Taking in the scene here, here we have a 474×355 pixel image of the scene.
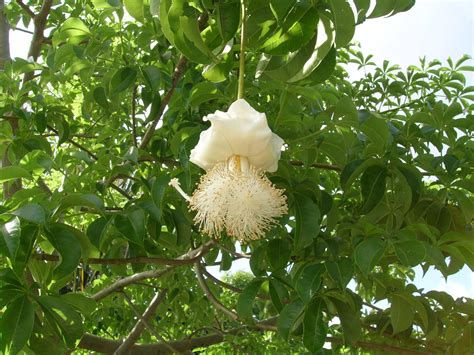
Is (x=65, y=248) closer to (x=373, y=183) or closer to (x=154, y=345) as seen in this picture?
(x=373, y=183)

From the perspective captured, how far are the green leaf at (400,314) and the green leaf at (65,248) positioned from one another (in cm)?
103

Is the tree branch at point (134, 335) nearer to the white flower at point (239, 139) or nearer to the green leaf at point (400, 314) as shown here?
the green leaf at point (400, 314)

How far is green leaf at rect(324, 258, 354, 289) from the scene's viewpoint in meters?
1.50

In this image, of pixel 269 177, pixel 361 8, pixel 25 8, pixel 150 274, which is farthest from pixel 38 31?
pixel 361 8

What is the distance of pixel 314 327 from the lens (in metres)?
1.55

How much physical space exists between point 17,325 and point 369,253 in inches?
30.8

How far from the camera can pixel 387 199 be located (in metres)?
1.80

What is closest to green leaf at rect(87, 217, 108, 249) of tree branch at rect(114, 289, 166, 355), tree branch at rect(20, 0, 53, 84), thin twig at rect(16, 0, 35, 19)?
tree branch at rect(114, 289, 166, 355)

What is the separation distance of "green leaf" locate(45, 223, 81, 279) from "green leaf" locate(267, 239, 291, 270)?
0.57m

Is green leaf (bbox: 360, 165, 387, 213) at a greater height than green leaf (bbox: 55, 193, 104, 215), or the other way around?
green leaf (bbox: 360, 165, 387, 213)

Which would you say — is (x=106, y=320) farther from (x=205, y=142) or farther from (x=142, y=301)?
(x=205, y=142)

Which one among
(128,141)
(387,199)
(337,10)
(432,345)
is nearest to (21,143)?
(128,141)

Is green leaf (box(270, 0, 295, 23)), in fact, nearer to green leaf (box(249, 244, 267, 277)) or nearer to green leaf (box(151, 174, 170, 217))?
green leaf (box(151, 174, 170, 217))

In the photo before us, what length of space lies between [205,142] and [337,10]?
315 mm
